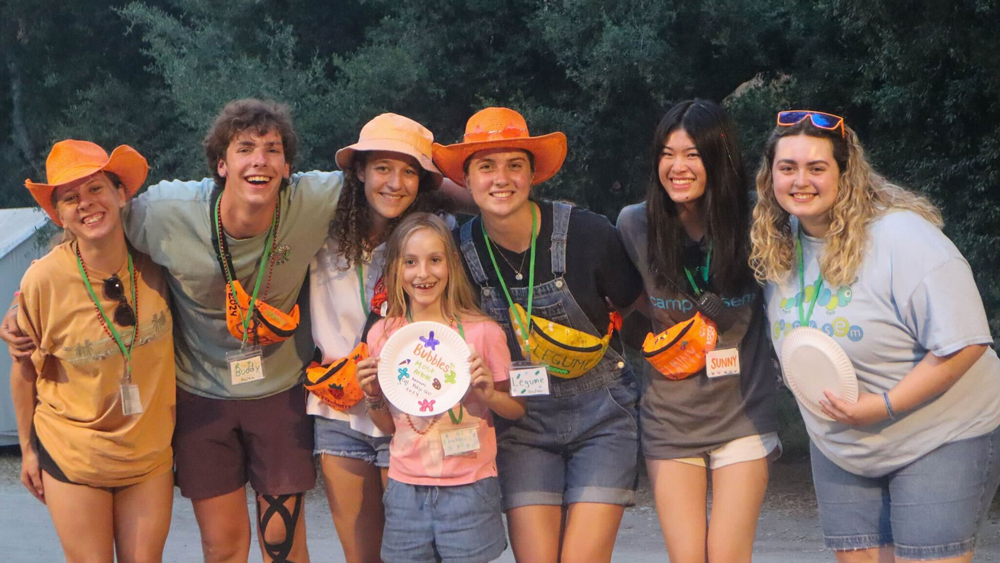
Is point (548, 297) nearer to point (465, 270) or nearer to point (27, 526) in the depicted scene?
point (465, 270)

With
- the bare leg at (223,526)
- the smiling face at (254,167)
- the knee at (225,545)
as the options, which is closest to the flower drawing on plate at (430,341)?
the smiling face at (254,167)

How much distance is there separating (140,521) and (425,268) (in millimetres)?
1575

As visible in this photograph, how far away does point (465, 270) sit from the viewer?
3.92 metres

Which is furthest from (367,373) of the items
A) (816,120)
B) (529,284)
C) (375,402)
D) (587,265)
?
(816,120)

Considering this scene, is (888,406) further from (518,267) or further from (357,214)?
(357,214)

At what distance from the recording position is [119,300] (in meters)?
3.89

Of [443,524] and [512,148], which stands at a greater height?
[512,148]

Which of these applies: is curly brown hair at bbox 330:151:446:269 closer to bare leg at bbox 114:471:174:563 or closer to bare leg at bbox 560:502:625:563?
bare leg at bbox 114:471:174:563

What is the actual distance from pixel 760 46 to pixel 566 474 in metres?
6.42

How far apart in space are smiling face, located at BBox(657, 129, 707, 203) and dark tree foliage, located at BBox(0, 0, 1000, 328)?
16.0ft

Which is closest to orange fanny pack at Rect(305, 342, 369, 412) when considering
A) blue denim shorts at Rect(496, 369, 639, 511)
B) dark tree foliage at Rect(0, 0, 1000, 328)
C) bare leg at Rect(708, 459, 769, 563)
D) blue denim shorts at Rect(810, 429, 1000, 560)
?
blue denim shorts at Rect(496, 369, 639, 511)

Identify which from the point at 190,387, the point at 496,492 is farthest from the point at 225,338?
the point at 496,492

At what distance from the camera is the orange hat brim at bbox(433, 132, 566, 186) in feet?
12.6

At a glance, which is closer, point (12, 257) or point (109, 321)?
point (109, 321)
